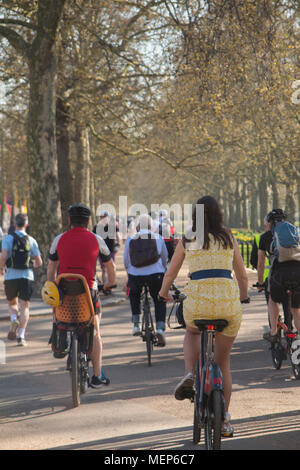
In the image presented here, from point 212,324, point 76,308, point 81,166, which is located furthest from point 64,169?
point 212,324

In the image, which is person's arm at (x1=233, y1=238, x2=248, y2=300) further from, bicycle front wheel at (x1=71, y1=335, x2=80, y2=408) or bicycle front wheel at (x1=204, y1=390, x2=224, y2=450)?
bicycle front wheel at (x1=71, y1=335, x2=80, y2=408)

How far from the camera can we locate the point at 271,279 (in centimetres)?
854

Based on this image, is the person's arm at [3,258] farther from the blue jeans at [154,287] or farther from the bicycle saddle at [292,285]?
the bicycle saddle at [292,285]

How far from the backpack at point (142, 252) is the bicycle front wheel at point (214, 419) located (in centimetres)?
484

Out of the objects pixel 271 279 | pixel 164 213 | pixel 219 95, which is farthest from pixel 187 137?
pixel 271 279

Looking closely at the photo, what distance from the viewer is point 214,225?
5.32 m

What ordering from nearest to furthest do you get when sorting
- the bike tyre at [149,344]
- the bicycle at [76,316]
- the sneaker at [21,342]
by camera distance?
the bicycle at [76,316] → the bike tyre at [149,344] → the sneaker at [21,342]

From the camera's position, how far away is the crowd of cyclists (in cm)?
520

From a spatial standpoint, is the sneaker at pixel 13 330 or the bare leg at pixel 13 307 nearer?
the sneaker at pixel 13 330

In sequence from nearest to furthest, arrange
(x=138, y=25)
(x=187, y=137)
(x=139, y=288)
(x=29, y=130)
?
1. (x=139, y=288)
2. (x=29, y=130)
3. (x=138, y=25)
4. (x=187, y=137)

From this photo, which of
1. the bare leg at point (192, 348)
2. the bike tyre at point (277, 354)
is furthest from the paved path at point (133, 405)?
the bare leg at point (192, 348)

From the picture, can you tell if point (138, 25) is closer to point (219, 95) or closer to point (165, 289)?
point (219, 95)

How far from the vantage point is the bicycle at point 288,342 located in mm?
8234

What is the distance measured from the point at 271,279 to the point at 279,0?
7376 millimetres
